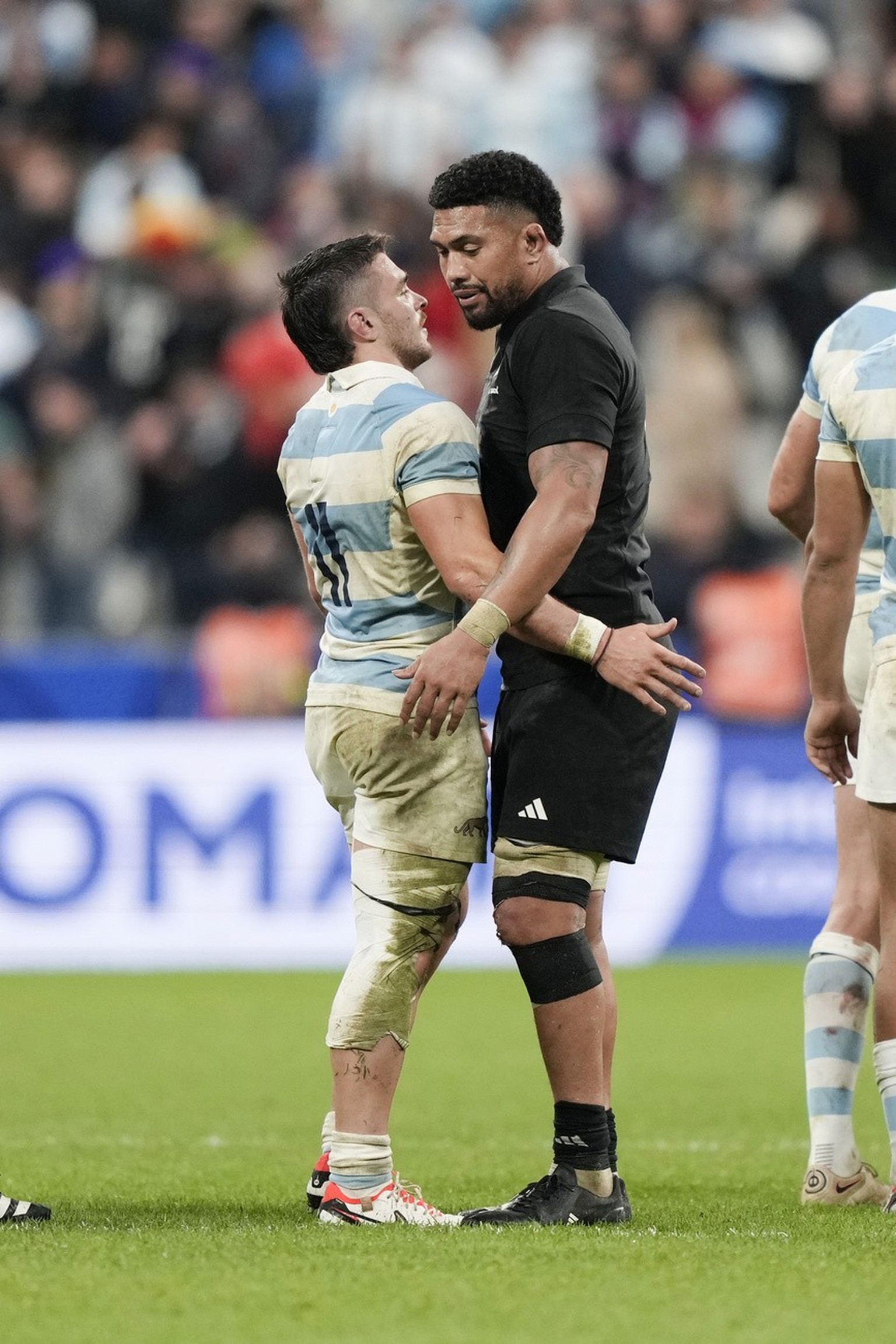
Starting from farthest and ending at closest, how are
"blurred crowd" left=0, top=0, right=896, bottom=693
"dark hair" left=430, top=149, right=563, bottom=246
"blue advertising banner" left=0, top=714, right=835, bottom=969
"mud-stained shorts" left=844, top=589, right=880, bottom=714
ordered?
"blurred crowd" left=0, top=0, right=896, bottom=693, "blue advertising banner" left=0, top=714, right=835, bottom=969, "mud-stained shorts" left=844, top=589, right=880, bottom=714, "dark hair" left=430, top=149, right=563, bottom=246

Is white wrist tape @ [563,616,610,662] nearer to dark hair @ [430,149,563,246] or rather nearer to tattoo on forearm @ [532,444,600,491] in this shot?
tattoo on forearm @ [532,444,600,491]

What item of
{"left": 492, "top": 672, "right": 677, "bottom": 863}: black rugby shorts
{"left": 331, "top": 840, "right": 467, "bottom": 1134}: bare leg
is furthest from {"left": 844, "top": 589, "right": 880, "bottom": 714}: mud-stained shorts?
{"left": 331, "top": 840, "right": 467, "bottom": 1134}: bare leg

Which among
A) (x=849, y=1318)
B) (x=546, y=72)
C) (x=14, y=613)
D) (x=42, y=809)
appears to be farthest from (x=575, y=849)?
(x=546, y=72)

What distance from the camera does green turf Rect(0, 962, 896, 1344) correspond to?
3412 millimetres

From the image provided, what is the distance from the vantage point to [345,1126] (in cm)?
433

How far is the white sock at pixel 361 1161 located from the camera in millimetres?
4309

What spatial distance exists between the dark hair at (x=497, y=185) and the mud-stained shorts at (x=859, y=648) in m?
1.18

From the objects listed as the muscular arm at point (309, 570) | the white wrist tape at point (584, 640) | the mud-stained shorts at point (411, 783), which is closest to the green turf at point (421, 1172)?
the mud-stained shorts at point (411, 783)

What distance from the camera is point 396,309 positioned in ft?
15.0

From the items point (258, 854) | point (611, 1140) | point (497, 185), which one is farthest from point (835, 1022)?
point (258, 854)

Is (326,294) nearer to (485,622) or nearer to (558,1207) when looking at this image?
(485,622)

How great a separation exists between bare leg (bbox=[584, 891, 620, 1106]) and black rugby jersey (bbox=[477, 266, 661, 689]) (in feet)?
1.78

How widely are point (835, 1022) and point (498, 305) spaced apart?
1.87 meters

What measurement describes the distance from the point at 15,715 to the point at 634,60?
645cm
